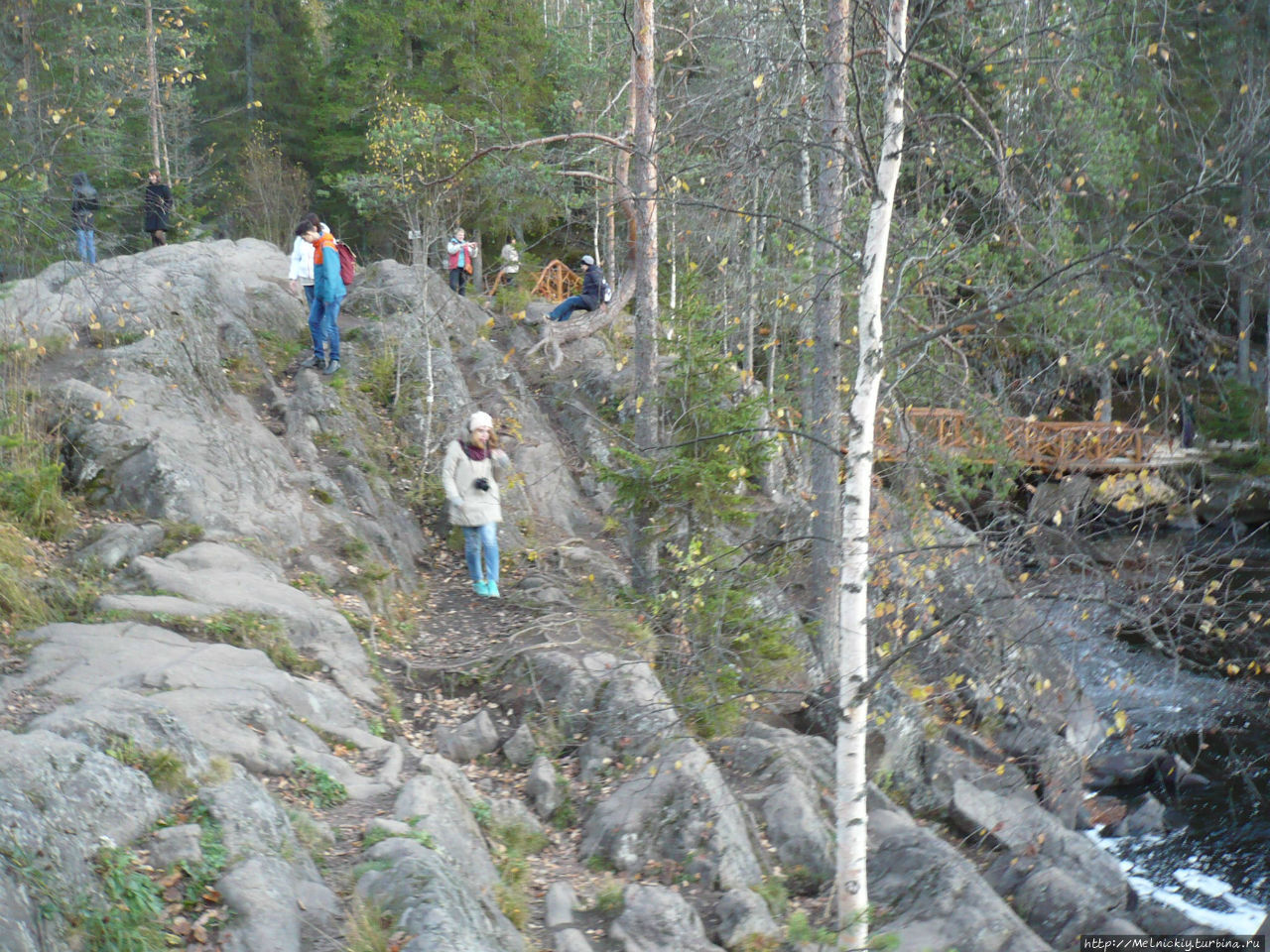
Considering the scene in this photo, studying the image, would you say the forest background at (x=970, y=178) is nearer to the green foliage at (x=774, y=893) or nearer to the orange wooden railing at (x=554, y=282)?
the orange wooden railing at (x=554, y=282)

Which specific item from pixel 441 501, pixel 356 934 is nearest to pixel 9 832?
pixel 356 934

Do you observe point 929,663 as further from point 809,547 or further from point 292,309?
point 292,309

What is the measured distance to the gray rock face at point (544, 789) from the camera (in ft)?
22.8

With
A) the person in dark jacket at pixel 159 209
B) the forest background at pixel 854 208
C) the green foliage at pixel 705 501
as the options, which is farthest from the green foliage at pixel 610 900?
the person in dark jacket at pixel 159 209

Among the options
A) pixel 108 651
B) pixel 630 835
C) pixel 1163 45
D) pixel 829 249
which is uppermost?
pixel 1163 45

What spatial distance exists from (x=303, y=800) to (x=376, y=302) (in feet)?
34.1

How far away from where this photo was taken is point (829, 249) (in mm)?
7938

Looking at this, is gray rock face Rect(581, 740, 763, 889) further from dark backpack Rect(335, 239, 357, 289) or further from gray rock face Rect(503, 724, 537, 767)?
dark backpack Rect(335, 239, 357, 289)

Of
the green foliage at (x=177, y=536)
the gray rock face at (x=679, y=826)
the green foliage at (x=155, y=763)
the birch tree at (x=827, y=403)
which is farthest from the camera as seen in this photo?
the green foliage at (x=177, y=536)

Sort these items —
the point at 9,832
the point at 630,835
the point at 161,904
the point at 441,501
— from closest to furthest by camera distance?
1. the point at 9,832
2. the point at 161,904
3. the point at 630,835
4. the point at 441,501

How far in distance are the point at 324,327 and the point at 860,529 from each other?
29.4 feet

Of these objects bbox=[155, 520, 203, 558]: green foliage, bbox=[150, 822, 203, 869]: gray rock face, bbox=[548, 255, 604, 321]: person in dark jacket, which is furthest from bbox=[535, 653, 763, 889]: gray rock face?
bbox=[548, 255, 604, 321]: person in dark jacket

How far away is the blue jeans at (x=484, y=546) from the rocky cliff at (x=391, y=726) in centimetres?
40

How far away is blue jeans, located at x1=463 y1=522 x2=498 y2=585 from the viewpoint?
922cm
